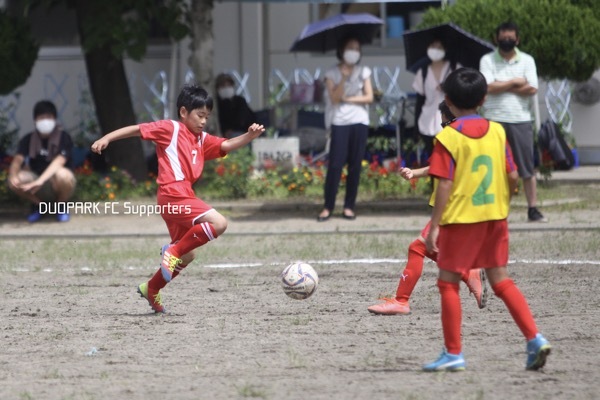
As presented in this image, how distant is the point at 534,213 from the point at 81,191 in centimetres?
555

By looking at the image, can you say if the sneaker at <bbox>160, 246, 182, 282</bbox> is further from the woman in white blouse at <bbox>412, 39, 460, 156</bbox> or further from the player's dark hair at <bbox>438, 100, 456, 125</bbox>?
the woman in white blouse at <bbox>412, 39, 460, 156</bbox>

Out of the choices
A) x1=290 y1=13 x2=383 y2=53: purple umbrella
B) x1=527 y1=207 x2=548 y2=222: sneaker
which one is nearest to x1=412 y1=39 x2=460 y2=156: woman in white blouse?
x1=290 y1=13 x2=383 y2=53: purple umbrella

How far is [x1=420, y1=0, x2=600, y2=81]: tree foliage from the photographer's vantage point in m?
14.4

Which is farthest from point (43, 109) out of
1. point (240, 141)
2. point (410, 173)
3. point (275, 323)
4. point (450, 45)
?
point (410, 173)

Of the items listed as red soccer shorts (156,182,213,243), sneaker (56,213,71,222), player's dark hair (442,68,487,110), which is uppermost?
player's dark hair (442,68,487,110)

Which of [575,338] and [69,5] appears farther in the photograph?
[69,5]

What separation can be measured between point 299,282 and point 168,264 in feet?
2.81

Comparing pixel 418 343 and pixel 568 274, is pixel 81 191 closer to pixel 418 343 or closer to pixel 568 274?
pixel 568 274

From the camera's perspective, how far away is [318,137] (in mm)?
17641

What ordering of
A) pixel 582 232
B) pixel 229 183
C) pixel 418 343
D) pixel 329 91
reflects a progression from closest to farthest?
pixel 418 343 < pixel 582 232 < pixel 329 91 < pixel 229 183

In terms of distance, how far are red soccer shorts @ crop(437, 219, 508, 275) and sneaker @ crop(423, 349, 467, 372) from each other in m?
0.42

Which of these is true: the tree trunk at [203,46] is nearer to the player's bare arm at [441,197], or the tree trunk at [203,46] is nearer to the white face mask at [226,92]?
the white face mask at [226,92]

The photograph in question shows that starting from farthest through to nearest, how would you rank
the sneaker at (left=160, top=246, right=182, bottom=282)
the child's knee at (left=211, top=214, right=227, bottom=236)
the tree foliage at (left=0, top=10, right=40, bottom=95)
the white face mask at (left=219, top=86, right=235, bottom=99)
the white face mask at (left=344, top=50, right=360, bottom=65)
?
the white face mask at (left=219, top=86, right=235, bottom=99)
the tree foliage at (left=0, top=10, right=40, bottom=95)
the white face mask at (left=344, top=50, right=360, bottom=65)
the child's knee at (left=211, top=214, right=227, bottom=236)
the sneaker at (left=160, top=246, right=182, bottom=282)

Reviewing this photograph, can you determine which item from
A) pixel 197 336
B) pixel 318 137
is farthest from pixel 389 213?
pixel 197 336
